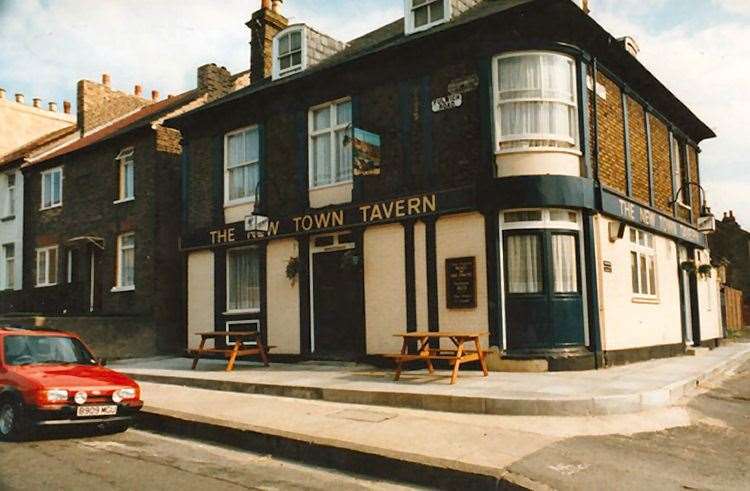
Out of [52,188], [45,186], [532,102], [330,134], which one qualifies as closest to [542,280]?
[532,102]

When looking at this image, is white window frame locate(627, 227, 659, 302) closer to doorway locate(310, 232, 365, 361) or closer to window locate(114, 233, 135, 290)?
doorway locate(310, 232, 365, 361)

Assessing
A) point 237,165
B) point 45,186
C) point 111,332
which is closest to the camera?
point 237,165

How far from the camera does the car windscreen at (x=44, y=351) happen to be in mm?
8320

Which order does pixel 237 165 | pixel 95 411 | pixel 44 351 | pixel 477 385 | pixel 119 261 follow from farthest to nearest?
pixel 119 261, pixel 237 165, pixel 477 385, pixel 44 351, pixel 95 411

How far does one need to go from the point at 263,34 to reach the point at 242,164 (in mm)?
5261

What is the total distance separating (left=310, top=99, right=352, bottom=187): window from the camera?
48.5 ft

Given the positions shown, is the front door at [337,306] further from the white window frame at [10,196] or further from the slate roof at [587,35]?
the white window frame at [10,196]

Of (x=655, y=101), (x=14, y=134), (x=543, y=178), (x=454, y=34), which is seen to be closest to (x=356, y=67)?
(x=454, y=34)

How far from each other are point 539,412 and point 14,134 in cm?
2914

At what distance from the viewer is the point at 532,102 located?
491 inches

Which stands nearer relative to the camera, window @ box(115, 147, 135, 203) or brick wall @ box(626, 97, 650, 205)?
brick wall @ box(626, 97, 650, 205)

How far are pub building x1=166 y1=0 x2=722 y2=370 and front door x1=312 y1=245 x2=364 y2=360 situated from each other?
0.04m

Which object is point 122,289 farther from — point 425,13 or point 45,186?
point 425,13

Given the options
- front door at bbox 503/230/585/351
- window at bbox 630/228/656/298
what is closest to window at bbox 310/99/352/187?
front door at bbox 503/230/585/351
